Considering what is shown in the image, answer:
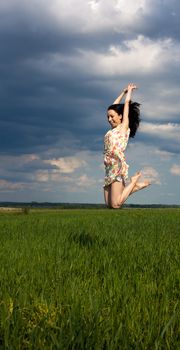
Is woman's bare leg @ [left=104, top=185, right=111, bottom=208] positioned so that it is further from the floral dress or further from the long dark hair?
the long dark hair

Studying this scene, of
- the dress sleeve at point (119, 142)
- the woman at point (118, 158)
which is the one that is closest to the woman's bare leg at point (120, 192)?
the woman at point (118, 158)

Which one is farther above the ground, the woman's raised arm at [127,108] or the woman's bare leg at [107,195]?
the woman's raised arm at [127,108]

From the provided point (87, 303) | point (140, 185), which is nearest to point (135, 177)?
point (140, 185)

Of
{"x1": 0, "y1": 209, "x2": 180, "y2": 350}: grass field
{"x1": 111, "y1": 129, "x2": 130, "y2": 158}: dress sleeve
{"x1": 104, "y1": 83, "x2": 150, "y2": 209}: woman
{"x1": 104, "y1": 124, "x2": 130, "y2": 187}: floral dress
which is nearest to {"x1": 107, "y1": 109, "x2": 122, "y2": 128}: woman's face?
{"x1": 104, "y1": 83, "x2": 150, "y2": 209}: woman

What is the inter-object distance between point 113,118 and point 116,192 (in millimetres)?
1265

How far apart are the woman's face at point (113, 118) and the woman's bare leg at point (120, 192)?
97 centimetres

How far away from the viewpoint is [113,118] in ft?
28.2

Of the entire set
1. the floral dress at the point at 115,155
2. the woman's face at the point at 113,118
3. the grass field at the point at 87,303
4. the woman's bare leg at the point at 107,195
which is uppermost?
the woman's face at the point at 113,118

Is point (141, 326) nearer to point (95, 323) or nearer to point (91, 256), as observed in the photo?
point (95, 323)

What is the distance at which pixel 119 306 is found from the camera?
414 cm

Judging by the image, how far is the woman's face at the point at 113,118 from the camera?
8.56m

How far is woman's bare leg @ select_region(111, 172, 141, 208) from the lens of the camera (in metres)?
8.25

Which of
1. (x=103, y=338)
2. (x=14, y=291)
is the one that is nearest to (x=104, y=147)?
(x=14, y=291)

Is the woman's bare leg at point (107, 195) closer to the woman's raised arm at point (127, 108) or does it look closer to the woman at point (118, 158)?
the woman at point (118, 158)
